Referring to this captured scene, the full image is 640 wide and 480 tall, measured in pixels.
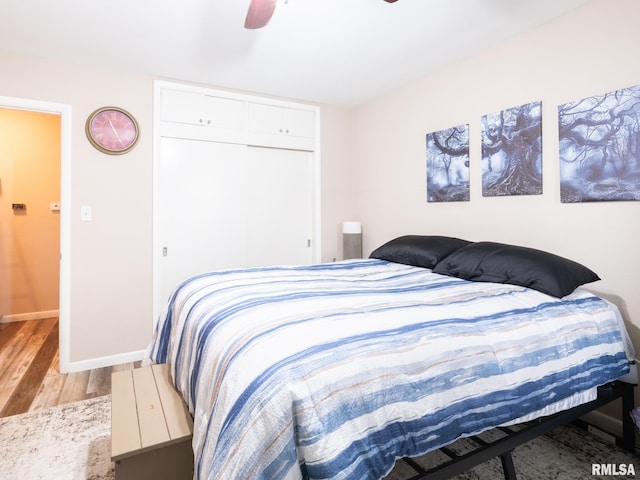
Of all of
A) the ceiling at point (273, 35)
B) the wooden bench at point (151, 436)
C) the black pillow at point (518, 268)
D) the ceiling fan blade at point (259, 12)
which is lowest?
the wooden bench at point (151, 436)

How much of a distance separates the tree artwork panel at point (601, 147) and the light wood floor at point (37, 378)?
3294 millimetres

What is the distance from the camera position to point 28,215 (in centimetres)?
415

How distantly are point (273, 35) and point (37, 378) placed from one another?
2.96 m

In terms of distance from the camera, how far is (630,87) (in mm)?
1944

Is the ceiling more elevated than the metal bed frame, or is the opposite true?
the ceiling

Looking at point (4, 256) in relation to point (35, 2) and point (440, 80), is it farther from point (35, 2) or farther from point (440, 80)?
point (440, 80)

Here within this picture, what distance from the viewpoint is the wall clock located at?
9.61ft

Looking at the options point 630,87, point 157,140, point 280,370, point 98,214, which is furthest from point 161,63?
point 630,87

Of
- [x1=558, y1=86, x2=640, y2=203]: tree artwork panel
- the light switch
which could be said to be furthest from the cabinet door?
[x1=558, y1=86, x2=640, y2=203]: tree artwork panel

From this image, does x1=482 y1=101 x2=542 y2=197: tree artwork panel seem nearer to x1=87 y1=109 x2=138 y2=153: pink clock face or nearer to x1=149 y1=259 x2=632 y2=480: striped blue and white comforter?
x1=149 y1=259 x2=632 y2=480: striped blue and white comforter

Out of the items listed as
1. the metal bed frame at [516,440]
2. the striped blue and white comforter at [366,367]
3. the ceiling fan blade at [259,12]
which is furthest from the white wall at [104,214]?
the metal bed frame at [516,440]

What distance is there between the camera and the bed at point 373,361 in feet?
3.16

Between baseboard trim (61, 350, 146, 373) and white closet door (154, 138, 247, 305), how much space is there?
0.49m

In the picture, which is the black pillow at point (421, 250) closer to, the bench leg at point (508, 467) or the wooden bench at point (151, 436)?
the bench leg at point (508, 467)
